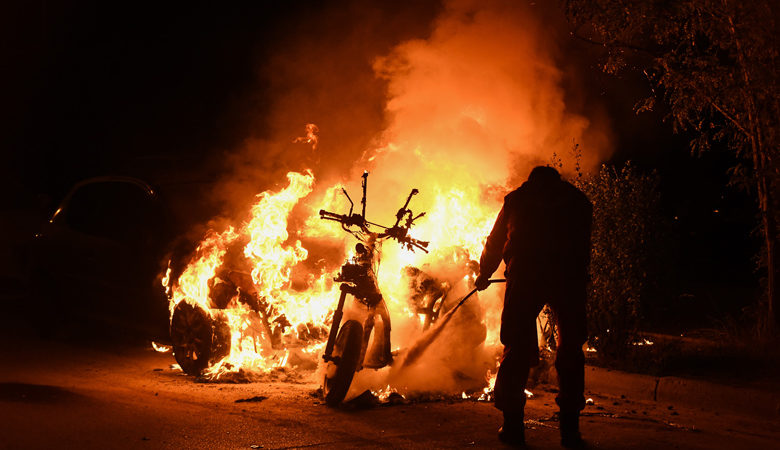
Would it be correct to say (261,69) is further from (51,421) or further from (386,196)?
(51,421)

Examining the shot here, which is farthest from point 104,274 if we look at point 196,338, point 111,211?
point 196,338

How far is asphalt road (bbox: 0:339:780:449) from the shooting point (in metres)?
4.86

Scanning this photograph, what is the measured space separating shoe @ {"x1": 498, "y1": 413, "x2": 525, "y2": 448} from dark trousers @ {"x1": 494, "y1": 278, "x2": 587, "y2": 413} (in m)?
0.06

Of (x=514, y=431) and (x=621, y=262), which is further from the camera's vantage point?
(x=621, y=262)

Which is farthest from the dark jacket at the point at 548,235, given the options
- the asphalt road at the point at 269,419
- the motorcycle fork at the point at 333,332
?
the motorcycle fork at the point at 333,332

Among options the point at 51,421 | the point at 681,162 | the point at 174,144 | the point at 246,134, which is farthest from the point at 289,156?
the point at 681,162

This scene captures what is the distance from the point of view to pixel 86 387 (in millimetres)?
6555

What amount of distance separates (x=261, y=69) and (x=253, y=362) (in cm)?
673

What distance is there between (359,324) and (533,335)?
78.1 inches

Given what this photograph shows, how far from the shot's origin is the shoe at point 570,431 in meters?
4.86

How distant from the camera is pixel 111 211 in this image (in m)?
10.4

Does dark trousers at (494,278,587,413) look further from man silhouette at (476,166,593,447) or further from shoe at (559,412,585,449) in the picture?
A: shoe at (559,412,585,449)

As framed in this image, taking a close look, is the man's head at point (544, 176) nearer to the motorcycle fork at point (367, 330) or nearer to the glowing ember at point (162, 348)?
the motorcycle fork at point (367, 330)

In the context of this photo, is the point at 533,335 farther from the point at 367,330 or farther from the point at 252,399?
the point at 252,399
